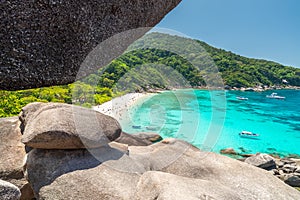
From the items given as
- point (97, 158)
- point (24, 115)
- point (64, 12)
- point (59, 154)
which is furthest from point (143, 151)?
point (64, 12)

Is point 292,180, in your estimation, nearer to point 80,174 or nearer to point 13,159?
point 80,174

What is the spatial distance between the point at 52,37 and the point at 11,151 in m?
4.43

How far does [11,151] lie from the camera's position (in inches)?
192

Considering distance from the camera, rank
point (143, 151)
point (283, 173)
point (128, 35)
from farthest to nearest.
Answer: point (283, 173) → point (143, 151) → point (128, 35)

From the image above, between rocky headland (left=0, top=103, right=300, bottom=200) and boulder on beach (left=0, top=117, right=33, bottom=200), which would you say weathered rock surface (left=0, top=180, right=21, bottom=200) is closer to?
rocky headland (left=0, top=103, right=300, bottom=200)

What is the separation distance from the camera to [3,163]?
15.2ft

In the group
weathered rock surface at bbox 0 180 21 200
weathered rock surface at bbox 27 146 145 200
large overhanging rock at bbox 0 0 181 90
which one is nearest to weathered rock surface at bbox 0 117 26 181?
weathered rock surface at bbox 27 146 145 200

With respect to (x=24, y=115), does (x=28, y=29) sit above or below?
above

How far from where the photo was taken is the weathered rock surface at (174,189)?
Answer: 10.6 feet

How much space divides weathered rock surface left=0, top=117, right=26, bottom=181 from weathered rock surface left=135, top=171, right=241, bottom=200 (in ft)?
8.70

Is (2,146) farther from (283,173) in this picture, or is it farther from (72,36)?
(283,173)

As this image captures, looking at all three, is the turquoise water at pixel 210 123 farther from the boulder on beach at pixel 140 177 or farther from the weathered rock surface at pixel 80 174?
the weathered rock surface at pixel 80 174

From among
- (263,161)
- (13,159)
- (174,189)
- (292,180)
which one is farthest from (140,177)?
(263,161)

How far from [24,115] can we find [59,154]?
1.56 meters
